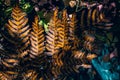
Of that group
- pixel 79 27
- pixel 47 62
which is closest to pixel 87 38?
pixel 79 27

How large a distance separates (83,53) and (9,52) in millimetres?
283

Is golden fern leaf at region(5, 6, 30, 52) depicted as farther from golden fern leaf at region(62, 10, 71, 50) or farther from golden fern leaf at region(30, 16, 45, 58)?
golden fern leaf at region(62, 10, 71, 50)

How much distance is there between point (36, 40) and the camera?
973 millimetres

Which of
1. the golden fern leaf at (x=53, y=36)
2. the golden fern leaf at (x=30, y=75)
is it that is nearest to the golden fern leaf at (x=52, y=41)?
the golden fern leaf at (x=53, y=36)

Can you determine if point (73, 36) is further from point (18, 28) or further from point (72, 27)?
point (18, 28)

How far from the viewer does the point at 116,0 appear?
178 cm

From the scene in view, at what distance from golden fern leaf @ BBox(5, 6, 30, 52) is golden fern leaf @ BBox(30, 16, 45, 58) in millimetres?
25

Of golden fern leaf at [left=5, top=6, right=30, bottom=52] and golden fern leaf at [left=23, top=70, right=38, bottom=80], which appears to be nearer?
golden fern leaf at [left=5, top=6, right=30, bottom=52]

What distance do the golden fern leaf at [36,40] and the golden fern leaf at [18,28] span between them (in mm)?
25

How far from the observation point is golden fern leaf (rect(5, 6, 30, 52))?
91cm

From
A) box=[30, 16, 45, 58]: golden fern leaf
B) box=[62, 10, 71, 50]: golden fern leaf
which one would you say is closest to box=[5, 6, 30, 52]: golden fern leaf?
box=[30, 16, 45, 58]: golden fern leaf

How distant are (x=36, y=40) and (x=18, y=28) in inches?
3.3

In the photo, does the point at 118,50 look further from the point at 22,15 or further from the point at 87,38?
the point at 22,15

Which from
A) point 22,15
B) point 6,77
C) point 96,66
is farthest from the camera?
point 96,66
